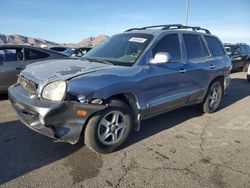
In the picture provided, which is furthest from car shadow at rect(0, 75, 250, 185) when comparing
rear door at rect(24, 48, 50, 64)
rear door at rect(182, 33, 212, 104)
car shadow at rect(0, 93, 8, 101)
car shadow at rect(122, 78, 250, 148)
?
rear door at rect(24, 48, 50, 64)

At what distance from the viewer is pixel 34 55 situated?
7.38 meters

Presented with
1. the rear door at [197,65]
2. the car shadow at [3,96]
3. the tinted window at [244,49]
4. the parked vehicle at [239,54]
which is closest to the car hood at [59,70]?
the rear door at [197,65]

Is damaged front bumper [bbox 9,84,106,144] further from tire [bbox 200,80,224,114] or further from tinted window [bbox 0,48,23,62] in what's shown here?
tinted window [bbox 0,48,23,62]

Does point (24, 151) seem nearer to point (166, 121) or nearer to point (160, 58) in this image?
point (160, 58)

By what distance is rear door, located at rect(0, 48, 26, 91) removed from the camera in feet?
22.4

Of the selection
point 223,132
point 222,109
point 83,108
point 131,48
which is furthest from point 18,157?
point 222,109

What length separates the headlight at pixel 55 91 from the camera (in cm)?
345

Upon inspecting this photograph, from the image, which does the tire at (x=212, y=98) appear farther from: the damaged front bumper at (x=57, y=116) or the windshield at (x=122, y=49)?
the damaged front bumper at (x=57, y=116)

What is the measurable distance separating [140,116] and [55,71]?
146 cm

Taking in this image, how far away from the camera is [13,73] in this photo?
6.88 metres

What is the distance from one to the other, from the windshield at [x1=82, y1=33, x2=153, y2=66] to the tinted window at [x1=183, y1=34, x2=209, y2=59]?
1026 millimetres

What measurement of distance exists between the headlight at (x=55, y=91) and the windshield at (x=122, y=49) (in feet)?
3.82

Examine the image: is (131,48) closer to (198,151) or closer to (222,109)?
(198,151)

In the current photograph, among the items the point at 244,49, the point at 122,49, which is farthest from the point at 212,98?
the point at 244,49
